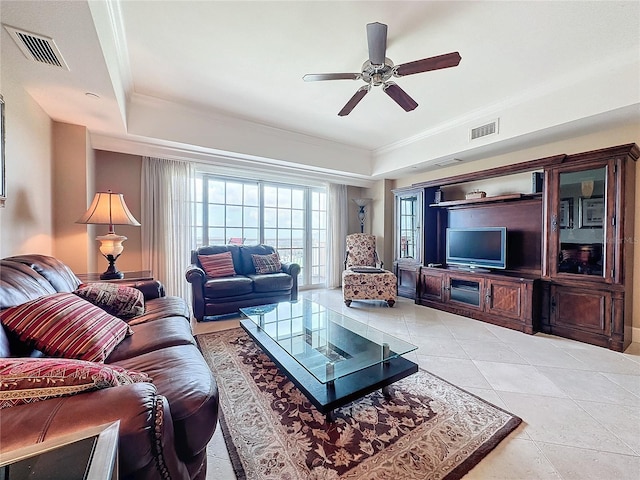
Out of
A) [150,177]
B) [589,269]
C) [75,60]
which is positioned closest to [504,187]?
[589,269]

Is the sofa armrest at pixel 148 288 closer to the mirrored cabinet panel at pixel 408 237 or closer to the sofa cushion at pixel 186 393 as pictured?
the sofa cushion at pixel 186 393

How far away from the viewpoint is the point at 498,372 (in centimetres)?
216

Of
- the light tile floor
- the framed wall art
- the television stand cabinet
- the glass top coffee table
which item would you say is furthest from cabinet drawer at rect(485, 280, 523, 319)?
the glass top coffee table

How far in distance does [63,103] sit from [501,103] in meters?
4.48

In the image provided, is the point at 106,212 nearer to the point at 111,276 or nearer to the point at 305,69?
the point at 111,276

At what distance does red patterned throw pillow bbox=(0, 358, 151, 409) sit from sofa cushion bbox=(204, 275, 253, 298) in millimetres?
2530

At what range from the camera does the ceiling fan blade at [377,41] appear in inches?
71.4

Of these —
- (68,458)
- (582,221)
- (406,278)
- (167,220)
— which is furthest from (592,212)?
(167,220)

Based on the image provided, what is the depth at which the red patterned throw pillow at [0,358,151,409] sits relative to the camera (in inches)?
28.9

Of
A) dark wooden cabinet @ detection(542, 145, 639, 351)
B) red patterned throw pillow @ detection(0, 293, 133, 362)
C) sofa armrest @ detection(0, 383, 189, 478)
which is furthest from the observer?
dark wooden cabinet @ detection(542, 145, 639, 351)

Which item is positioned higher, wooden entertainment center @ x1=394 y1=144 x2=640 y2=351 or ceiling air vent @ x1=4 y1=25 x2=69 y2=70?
ceiling air vent @ x1=4 y1=25 x2=69 y2=70

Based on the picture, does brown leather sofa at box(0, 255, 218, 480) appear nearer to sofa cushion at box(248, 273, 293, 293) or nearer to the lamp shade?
the lamp shade

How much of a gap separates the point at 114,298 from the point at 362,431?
6.23 ft

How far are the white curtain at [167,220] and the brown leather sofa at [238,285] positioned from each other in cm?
33
